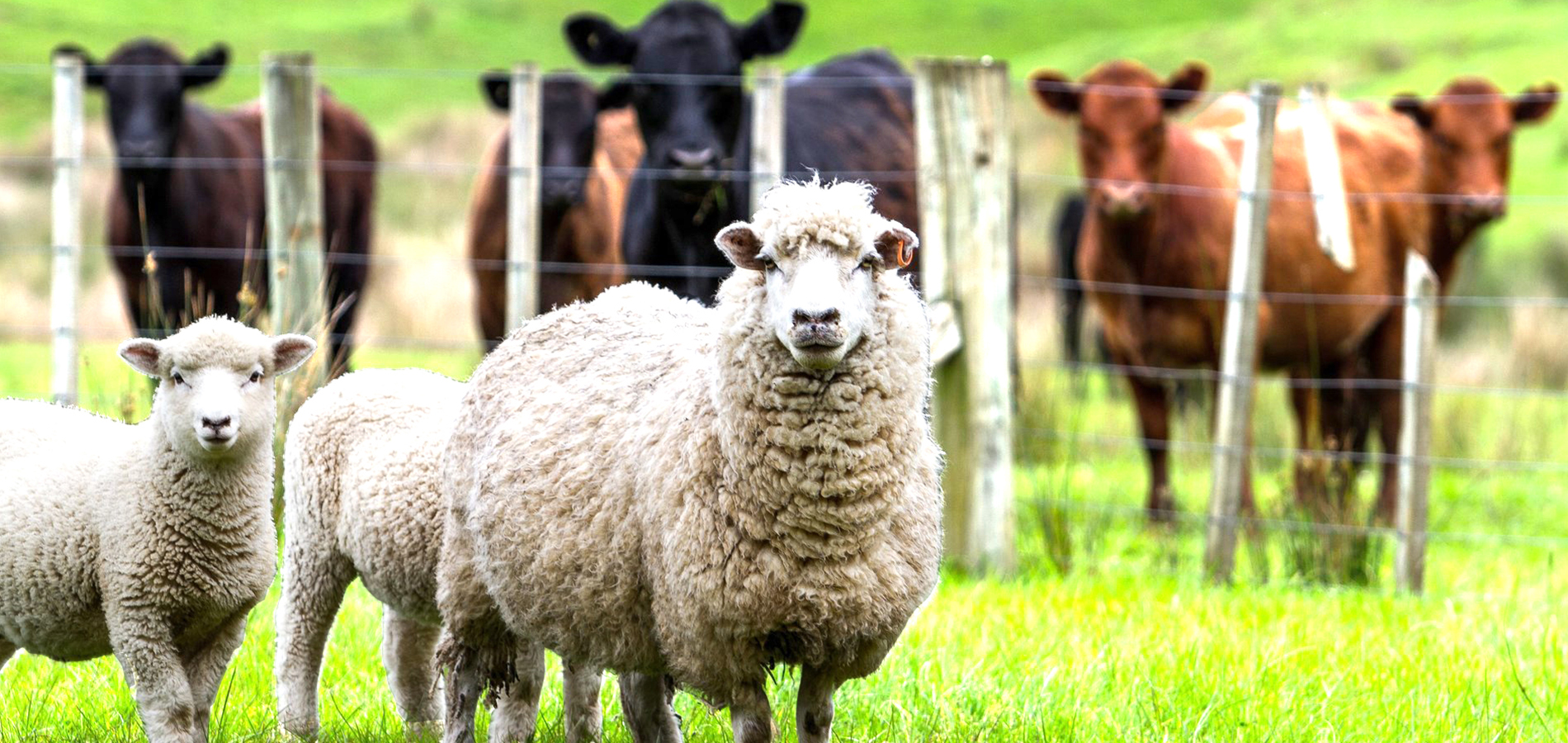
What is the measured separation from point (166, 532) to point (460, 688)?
2.52 feet

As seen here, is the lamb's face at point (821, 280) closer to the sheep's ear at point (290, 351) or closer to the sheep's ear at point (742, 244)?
the sheep's ear at point (742, 244)

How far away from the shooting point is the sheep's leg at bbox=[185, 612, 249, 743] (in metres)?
3.87

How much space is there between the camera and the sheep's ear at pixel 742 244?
3436 millimetres

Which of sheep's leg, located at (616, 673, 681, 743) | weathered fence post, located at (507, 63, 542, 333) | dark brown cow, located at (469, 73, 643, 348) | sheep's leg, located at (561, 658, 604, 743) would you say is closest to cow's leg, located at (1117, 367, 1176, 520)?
dark brown cow, located at (469, 73, 643, 348)

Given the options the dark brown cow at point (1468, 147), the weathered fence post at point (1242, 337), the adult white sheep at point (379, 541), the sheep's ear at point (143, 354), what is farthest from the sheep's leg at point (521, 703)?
the dark brown cow at point (1468, 147)

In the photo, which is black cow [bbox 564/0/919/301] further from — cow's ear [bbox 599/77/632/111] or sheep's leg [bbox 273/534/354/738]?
sheep's leg [bbox 273/534/354/738]

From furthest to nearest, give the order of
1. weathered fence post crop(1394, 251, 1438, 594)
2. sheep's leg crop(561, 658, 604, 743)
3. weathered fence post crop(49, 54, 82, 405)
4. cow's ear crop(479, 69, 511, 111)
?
cow's ear crop(479, 69, 511, 111) → weathered fence post crop(49, 54, 82, 405) → weathered fence post crop(1394, 251, 1438, 594) → sheep's leg crop(561, 658, 604, 743)

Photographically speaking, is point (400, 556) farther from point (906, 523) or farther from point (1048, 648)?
point (1048, 648)

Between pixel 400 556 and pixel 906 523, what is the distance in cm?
131

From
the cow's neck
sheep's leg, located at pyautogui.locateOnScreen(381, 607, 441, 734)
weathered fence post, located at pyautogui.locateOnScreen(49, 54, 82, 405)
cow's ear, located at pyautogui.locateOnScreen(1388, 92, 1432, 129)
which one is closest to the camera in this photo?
sheep's leg, located at pyautogui.locateOnScreen(381, 607, 441, 734)

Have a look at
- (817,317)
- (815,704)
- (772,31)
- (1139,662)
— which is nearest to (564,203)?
(772,31)

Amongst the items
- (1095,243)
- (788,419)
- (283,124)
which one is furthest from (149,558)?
(1095,243)

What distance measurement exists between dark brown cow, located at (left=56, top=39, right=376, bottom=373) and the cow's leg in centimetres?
408

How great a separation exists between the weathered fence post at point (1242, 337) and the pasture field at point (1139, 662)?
0.64ft
